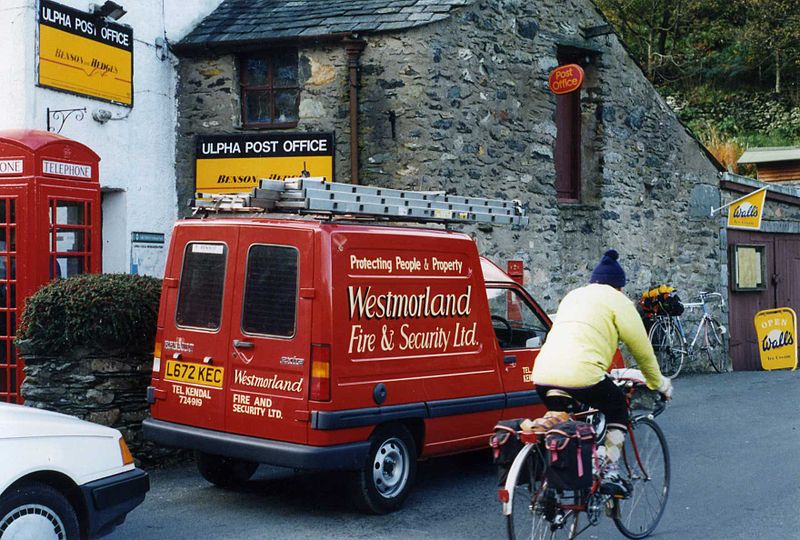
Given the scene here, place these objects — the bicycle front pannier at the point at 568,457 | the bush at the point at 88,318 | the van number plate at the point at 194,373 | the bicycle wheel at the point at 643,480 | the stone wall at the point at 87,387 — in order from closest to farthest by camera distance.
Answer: the bicycle front pannier at the point at 568,457 < the bicycle wheel at the point at 643,480 < the van number plate at the point at 194,373 < the bush at the point at 88,318 < the stone wall at the point at 87,387

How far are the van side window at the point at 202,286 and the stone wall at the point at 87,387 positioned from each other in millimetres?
1354

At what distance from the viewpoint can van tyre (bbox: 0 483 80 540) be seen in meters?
4.91

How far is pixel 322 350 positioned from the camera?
6500 mm

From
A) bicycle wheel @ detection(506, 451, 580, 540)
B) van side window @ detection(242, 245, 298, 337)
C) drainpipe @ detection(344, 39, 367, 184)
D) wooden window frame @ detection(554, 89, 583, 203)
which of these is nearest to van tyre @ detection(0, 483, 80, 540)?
van side window @ detection(242, 245, 298, 337)

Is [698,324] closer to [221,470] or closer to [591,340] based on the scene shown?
[221,470]

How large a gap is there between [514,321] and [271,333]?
2.61 metres

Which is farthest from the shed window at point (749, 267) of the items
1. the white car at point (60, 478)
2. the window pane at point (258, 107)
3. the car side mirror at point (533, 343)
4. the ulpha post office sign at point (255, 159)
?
Answer: the white car at point (60, 478)

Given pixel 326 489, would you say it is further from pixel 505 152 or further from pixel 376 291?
pixel 505 152

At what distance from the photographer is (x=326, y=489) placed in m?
7.76

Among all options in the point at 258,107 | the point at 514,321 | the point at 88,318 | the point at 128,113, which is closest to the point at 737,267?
the point at 258,107

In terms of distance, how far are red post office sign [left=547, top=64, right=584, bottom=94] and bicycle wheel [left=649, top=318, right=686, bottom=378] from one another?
181 inches

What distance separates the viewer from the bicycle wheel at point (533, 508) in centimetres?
544

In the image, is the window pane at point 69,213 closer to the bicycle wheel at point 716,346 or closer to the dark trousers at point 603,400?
the dark trousers at point 603,400

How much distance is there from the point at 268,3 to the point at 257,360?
8461 mm
